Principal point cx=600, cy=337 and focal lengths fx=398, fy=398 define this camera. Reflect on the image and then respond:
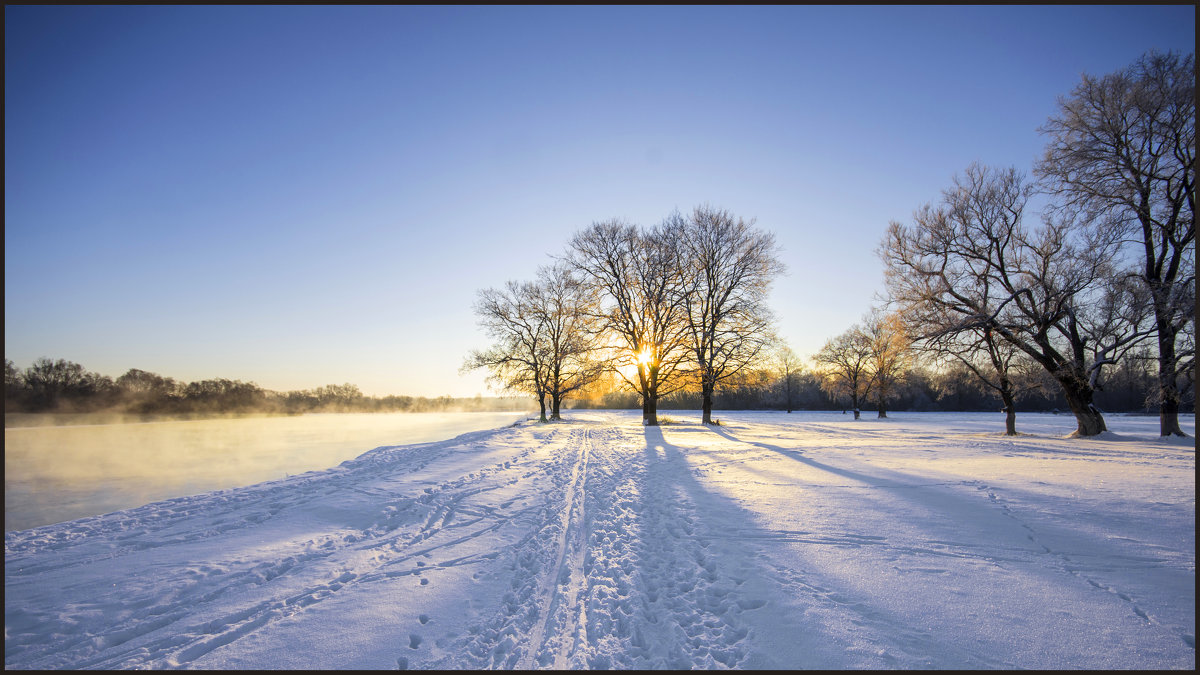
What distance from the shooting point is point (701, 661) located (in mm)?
2938

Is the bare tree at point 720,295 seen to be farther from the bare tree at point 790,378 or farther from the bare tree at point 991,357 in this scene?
the bare tree at point 790,378

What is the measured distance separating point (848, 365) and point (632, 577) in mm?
53449

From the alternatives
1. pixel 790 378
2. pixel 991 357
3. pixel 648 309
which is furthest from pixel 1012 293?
pixel 790 378

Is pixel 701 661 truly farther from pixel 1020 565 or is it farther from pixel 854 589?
pixel 1020 565

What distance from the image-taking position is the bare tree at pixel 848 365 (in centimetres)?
4703

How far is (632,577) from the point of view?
427 centimetres

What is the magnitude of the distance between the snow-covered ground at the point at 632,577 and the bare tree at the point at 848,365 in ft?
143

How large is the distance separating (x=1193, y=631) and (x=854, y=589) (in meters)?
2.23

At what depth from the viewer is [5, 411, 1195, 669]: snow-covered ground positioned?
3023 mm

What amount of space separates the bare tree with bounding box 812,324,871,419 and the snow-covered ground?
4372 cm

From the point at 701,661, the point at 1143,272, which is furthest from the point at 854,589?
the point at 1143,272

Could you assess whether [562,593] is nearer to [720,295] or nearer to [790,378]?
[720,295]

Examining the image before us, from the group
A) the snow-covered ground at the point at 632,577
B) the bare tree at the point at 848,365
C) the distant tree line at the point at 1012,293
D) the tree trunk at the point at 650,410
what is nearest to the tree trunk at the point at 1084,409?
the distant tree line at the point at 1012,293

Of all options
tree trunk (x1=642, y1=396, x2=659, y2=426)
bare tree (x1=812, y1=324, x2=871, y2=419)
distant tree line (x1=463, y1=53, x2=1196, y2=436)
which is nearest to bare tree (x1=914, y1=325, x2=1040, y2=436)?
distant tree line (x1=463, y1=53, x2=1196, y2=436)
